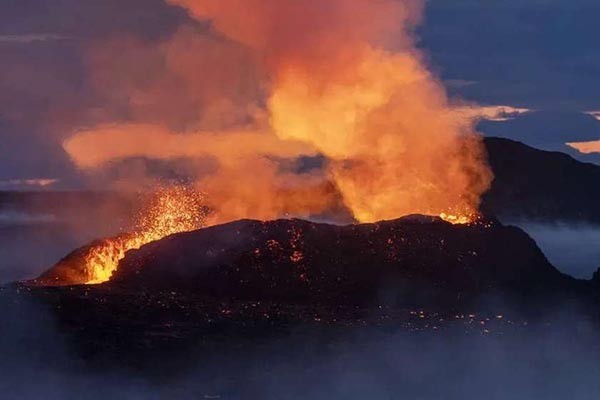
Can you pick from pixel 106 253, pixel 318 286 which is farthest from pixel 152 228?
pixel 318 286

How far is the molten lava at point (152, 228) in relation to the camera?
77.2 m

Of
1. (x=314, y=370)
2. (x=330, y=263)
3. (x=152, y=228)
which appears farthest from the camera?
(x=152, y=228)

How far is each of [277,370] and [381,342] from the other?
711 cm

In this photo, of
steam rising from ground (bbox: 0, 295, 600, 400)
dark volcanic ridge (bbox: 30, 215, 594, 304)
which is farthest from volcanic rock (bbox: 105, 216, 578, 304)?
steam rising from ground (bbox: 0, 295, 600, 400)

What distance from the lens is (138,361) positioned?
58.7 m

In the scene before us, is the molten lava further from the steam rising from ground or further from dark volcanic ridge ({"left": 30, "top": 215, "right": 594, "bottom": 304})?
the steam rising from ground

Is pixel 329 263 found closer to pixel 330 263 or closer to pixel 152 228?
pixel 330 263

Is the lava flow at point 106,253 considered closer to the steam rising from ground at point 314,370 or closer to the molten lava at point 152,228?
the molten lava at point 152,228

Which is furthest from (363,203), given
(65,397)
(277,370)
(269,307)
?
(65,397)

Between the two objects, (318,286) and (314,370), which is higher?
(318,286)

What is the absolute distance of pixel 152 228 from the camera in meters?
92.6

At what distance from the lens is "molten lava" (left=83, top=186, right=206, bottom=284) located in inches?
3039

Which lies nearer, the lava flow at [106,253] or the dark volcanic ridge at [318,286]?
the dark volcanic ridge at [318,286]

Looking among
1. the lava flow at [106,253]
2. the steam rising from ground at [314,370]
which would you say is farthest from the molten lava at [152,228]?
the steam rising from ground at [314,370]
